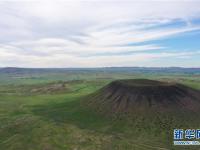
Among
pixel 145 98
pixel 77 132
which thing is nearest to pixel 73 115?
pixel 77 132

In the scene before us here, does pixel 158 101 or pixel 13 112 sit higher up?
pixel 158 101

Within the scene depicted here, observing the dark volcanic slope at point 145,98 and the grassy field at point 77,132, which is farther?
the dark volcanic slope at point 145,98

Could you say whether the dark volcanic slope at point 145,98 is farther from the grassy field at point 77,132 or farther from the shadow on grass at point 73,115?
the grassy field at point 77,132

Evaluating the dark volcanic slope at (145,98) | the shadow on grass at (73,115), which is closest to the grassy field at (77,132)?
the shadow on grass at (73,115)

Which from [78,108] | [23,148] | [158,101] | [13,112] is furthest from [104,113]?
[13,112]

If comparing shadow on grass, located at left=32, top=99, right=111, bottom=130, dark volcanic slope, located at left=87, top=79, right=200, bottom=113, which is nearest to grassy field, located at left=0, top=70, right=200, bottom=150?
shadow on grass, located at left=32, top=99, right=111, bottom=130

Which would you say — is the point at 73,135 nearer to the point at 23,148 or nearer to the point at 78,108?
the point at 23,148

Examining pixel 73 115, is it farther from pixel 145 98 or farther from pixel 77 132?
pixel 145 98

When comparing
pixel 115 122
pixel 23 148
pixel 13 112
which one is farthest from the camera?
pixel 13 112
